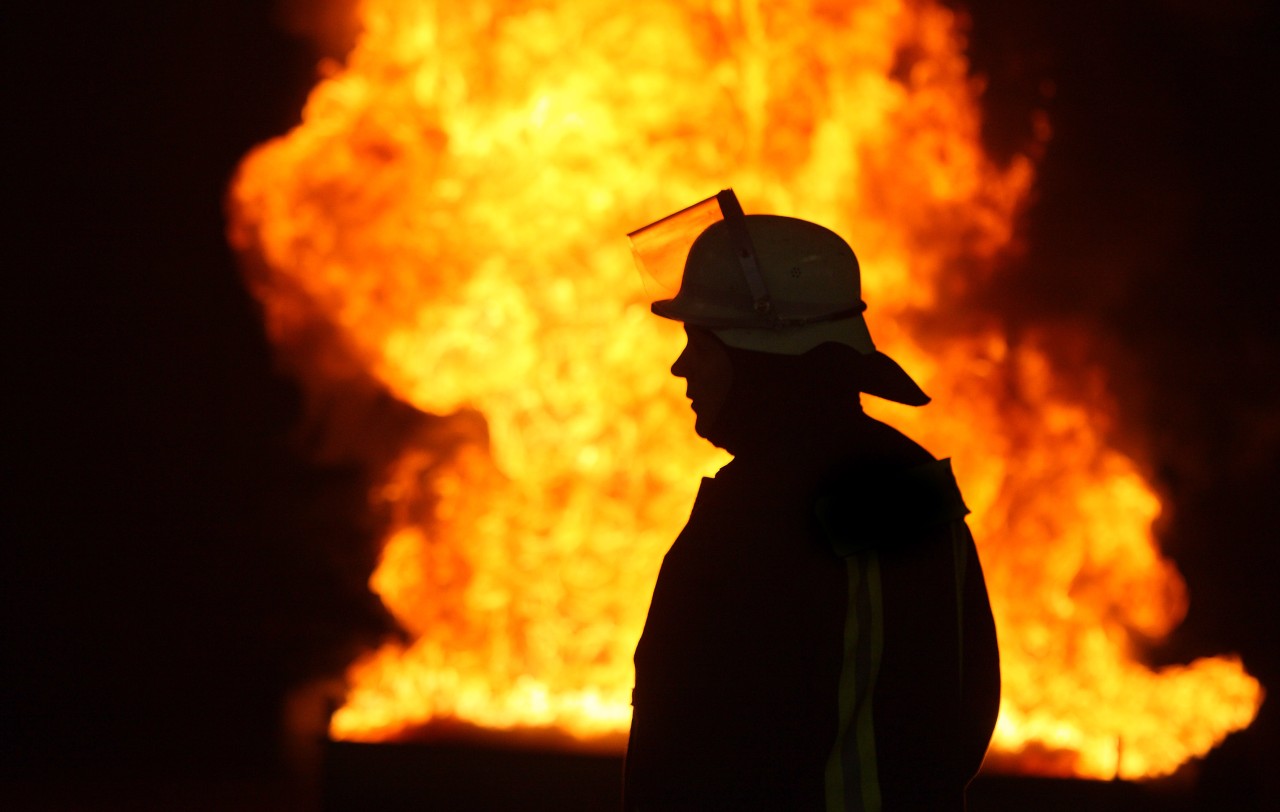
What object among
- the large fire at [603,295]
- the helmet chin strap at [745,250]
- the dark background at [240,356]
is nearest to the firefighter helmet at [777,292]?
the helmet chin strap at [745,250]

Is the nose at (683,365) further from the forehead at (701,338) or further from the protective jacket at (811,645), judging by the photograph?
the protective jacket at (811,645)

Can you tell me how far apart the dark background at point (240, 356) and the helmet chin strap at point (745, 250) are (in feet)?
12.3

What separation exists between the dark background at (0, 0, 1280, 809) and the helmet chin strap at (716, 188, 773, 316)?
373 cm

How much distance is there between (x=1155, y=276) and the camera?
19.0 feet

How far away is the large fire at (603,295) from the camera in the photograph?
16.2 ft

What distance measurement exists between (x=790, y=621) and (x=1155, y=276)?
467 cm

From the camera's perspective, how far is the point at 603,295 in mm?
5016

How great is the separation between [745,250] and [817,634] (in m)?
0.61

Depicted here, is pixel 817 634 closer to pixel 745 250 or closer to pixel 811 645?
pixel 811 645

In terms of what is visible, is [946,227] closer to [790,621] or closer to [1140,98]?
[1140,98]

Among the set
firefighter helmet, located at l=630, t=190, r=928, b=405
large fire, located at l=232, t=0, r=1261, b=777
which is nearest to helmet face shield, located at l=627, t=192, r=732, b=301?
firefighter helmet, located at l=630, t=190, r=928, b=405

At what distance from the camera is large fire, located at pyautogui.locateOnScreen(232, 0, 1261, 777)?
16.2 ft

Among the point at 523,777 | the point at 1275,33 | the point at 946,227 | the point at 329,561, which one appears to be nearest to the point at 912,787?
the point at 523,777

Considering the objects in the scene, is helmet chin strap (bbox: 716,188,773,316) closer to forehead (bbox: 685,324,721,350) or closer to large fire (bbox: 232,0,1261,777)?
forehead (bbox: 685,324,721,350)
